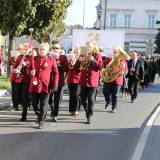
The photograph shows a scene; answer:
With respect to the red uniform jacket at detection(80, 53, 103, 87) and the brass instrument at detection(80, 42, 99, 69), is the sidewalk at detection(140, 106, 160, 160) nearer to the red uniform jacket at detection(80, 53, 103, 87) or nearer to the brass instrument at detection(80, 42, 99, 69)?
the red uniform jacket at detection(80, 53, 103, 87)

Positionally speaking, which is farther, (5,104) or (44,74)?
(5,104)

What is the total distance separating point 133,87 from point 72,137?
9228mm

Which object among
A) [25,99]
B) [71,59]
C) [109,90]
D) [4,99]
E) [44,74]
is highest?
[71,59]

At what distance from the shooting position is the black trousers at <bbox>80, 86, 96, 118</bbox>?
13.9 meters

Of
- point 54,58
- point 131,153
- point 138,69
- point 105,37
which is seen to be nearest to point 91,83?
point 54,58

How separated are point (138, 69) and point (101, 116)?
549cm

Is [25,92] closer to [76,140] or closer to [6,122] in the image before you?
[6,122]

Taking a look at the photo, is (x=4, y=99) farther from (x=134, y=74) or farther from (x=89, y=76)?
(x=89, y=76)

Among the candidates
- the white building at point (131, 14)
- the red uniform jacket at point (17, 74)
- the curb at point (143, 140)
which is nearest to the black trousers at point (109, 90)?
the curb at point (143, 140)

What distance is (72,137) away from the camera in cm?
1170

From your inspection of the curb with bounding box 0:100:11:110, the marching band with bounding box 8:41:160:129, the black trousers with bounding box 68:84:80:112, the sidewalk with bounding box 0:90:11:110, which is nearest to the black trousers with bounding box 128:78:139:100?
the marching band with bounding box 8:41:160:129

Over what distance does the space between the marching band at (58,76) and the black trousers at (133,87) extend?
2.98 meters

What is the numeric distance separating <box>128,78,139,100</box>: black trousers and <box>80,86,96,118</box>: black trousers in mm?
6691

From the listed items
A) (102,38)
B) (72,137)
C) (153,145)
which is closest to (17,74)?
(72,137)
